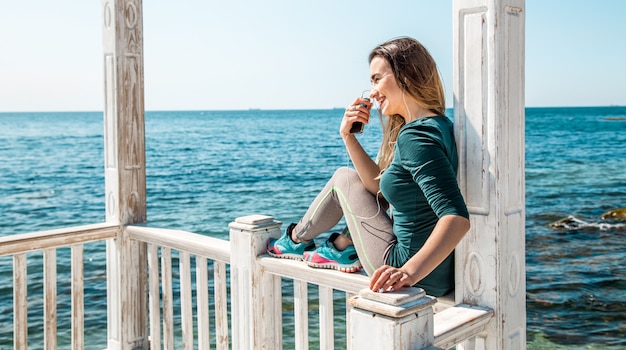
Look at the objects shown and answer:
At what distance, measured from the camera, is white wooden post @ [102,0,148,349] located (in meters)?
3.22

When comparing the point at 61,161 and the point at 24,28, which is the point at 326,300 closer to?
the point at 61,161

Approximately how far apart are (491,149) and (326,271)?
2.31 feet

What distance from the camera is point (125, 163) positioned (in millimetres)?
3281

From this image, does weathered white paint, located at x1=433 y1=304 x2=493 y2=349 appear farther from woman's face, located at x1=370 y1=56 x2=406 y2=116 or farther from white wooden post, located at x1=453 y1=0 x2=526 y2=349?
woman's face, located at x1=370 y1=56 x2=406 y2=116

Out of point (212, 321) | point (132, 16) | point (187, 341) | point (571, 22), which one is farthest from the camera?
point (571, 22)

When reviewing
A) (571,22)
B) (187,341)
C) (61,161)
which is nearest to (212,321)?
(187,341)

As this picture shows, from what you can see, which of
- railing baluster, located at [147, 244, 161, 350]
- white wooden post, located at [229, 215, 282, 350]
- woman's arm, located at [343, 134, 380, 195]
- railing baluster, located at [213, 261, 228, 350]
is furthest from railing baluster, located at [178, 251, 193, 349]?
woman's arm, located at [343, 134, 380, 195]

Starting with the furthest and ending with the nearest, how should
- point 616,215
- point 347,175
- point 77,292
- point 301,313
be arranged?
point 616,215, point 77,292, point 301,313, point 347,175

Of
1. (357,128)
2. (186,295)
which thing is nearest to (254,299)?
(186,295)

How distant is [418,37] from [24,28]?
57.4 meters

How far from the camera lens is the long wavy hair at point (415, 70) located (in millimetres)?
1991

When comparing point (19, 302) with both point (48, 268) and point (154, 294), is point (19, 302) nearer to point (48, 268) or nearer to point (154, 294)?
point (48, 268)

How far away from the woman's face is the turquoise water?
11 cm

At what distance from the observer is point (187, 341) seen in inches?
117
